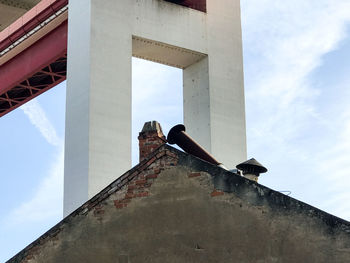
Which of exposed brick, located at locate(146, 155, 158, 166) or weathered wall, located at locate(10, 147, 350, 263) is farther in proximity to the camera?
exposed brick, located at locate(146, 155, 158, 166)

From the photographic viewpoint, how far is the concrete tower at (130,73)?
21938 mm

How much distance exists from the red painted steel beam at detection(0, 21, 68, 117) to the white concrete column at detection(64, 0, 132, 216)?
3.29 meters

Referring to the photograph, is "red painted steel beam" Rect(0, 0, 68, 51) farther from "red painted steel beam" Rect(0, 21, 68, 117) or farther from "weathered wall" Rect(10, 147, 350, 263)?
"weathered wall" Rect(10, 147, 350, 263)

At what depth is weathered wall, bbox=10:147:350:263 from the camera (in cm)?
1038

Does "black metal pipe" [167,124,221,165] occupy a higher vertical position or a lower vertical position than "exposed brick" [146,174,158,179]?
higher

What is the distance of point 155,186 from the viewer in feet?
39.2

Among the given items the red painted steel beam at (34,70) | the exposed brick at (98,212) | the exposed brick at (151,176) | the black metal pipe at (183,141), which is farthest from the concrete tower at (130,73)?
the exposed brick at (151,176)

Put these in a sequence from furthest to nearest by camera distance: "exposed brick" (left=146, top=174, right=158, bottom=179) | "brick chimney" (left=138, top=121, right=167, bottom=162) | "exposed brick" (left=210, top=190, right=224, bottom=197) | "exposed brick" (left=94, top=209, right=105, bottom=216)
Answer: "brick chimney" (left=138, top=121, right=167, bottom=162) < "exposed brick" (left=94, top=209, right=105, bottom=216) < "exposed brick" (left=146, top=174, right=158, bottom=179) < "exposed brick" (left=210, top=190, right=224, bottom=197)

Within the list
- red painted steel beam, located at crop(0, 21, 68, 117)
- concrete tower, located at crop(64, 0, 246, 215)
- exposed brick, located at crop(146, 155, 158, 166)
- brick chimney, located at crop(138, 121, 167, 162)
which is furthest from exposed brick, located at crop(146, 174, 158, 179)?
red painted steel beam, located at crop(0, 21, 68, 117)

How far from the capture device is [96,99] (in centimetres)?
2220

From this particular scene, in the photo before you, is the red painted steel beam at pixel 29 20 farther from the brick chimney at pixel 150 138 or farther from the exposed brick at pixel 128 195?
the exposed brick at pixel 128 195

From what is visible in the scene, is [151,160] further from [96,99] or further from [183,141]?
[96,99]

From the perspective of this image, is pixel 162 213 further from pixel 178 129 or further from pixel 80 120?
pixel 80 120

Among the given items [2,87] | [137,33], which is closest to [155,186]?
[137,33]
